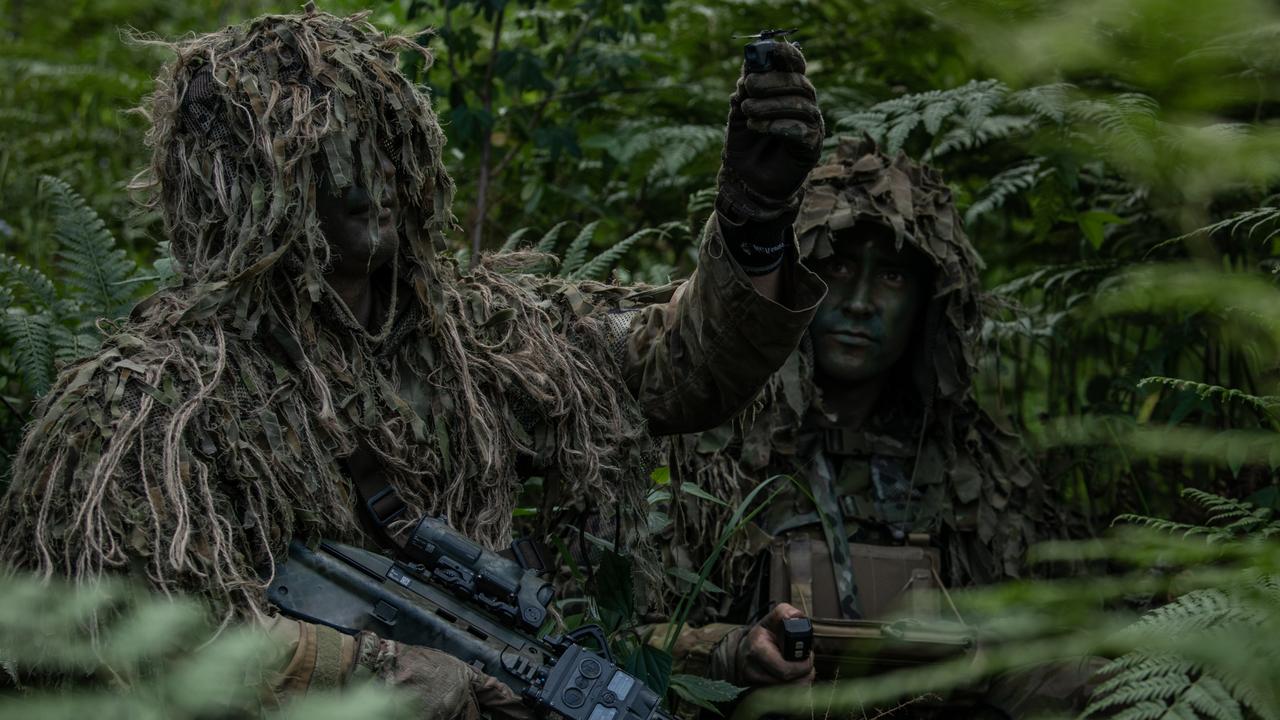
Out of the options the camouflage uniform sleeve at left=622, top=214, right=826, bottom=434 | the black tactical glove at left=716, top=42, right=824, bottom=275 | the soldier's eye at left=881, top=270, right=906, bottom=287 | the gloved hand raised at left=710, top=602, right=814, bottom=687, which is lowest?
the gloved hand raised at left=710, top=602, right=814, bottom=687

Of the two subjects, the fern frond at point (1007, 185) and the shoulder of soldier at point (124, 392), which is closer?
the shoulder of soldier at point (124, 392)

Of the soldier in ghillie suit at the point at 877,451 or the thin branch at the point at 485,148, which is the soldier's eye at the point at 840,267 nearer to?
the soldier in ghillie suit at the point at 877,451

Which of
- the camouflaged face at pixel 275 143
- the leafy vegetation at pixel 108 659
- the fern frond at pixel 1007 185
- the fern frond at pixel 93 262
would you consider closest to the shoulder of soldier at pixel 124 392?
the camouflaged face at pixel 275 143

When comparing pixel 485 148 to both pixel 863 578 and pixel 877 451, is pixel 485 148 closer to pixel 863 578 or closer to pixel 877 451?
pixel 877 451

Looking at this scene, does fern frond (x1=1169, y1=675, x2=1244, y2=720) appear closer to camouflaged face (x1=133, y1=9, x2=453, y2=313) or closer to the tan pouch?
camouflaged face (x1=133, y1=9, x2=453, y2=313)

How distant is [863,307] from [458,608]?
7.02 feet

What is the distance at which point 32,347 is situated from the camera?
3.63 meters

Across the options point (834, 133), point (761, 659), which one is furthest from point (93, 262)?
point (834, 133)

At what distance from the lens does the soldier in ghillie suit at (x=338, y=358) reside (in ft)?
7.89

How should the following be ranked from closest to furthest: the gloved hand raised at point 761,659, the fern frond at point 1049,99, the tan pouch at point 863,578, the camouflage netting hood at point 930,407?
the gloved hand raised at point 761,659
the tan pouch at point 863,578
the camouflage netting hood at point 930,407
the fern frond at point 1049,99

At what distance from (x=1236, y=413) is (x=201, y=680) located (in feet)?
14.1

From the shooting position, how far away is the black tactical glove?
251 centimetres

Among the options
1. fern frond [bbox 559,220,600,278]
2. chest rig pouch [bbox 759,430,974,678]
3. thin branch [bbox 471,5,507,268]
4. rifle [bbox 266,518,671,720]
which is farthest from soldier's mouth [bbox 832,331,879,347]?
rifle [bbox 266,518,671,720]

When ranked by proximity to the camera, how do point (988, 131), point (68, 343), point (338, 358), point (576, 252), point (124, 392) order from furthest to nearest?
point (988, 131) → point (576, 252) → point (68, 343) → point (338, 358) → point (124, 392)
